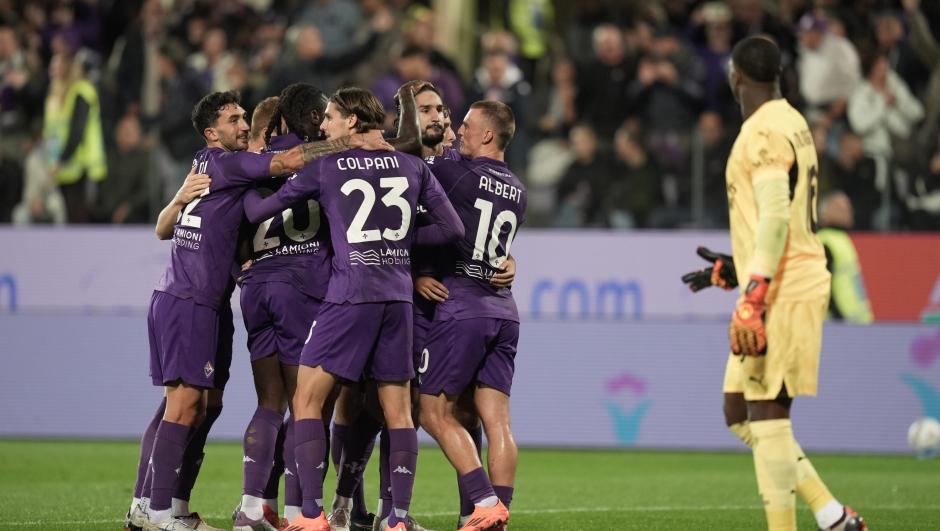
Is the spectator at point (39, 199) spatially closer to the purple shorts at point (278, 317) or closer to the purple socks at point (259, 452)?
the purple shorts at point (278, 317)

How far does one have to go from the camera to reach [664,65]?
15102 millimetres

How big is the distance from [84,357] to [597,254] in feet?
17.1

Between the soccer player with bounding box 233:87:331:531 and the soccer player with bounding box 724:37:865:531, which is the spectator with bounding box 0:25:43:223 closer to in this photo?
the soccer player with bounding box 233:87:331:531

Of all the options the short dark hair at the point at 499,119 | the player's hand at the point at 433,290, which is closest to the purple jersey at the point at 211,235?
the player's hand at the point at 433,290

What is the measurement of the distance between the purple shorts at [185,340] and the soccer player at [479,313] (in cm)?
117

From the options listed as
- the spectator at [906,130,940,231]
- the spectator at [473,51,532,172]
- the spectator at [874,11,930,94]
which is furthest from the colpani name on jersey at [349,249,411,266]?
the spectator at [874,11,930,94]

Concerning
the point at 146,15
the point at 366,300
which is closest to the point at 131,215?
the point at 146,15

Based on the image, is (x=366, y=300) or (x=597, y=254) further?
(x=597, y=254)

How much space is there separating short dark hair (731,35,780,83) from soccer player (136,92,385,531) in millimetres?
1981

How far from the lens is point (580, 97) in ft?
49.7

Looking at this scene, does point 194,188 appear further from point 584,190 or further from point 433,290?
point 584,190

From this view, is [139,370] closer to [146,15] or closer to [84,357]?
[84,357]

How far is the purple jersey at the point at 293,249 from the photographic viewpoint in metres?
7.86

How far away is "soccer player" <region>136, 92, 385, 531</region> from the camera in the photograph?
7391mm
